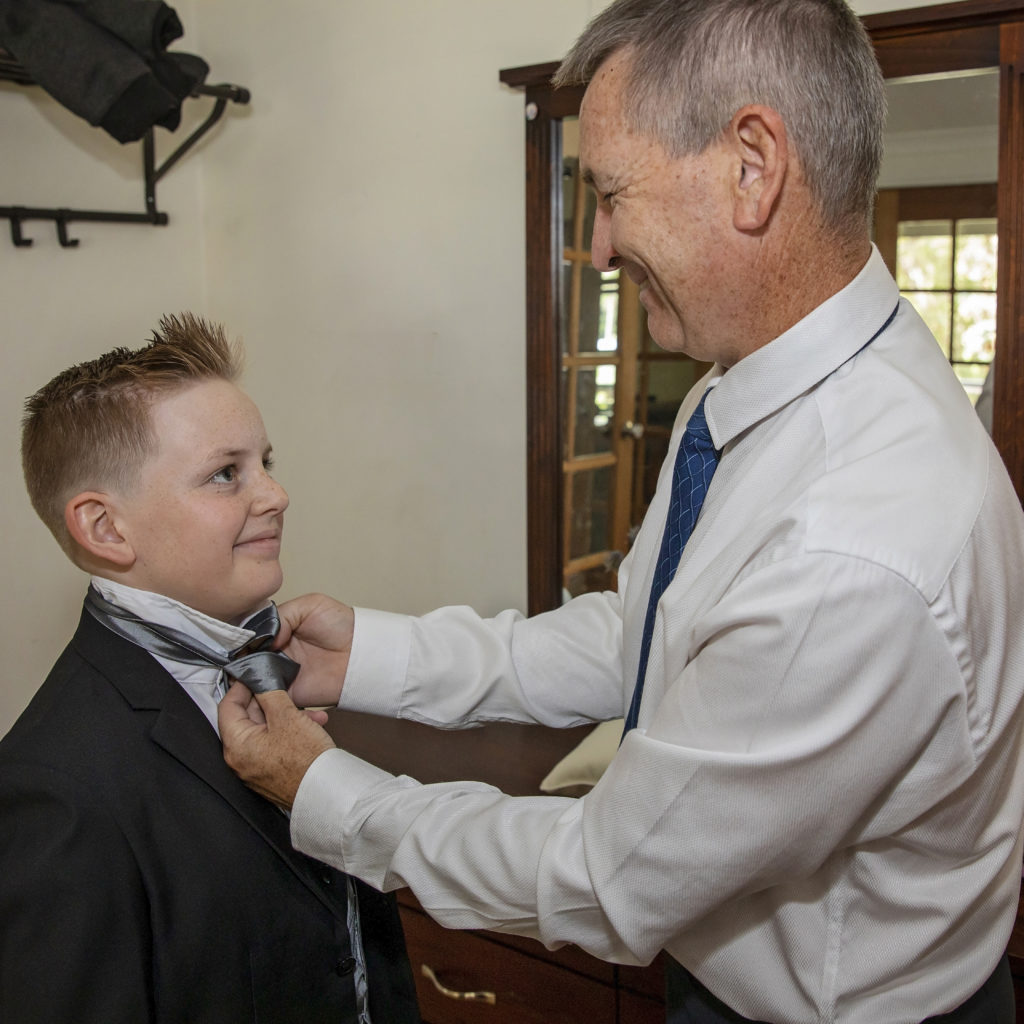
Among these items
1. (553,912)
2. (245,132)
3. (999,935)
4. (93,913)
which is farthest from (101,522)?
(245,132)

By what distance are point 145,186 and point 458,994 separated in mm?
1901

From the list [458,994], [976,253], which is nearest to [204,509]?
[458,994]

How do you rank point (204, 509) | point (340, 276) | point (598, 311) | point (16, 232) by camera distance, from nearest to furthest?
point (204, 509) → point (598, 311) → point (16, 232) → point (340, 276)

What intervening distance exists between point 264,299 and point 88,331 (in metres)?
0.41

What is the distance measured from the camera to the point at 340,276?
95.3 inches

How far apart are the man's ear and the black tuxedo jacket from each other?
81 cm

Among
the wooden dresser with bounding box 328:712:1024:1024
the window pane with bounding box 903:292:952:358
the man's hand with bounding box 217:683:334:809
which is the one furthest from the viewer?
the window pane with bounding box 903:292:952:358

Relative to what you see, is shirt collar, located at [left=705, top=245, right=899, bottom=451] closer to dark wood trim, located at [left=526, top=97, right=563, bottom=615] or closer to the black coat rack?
dark wood trim, located at [left=526, top=97, right=563, bottom=615]

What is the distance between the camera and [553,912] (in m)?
1.02

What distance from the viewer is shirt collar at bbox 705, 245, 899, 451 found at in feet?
3.45

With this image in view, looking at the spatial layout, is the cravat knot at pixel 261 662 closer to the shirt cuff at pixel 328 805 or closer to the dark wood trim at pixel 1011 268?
the shirt cuff at pixel 328 805

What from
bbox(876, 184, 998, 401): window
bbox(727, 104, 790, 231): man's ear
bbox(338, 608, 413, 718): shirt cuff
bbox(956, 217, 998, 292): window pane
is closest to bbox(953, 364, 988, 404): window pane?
bbox(876, 184, 998, 401): window

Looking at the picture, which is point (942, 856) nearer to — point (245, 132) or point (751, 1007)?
point (751, 1007)

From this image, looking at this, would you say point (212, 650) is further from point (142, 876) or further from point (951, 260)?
point (951, 260)
